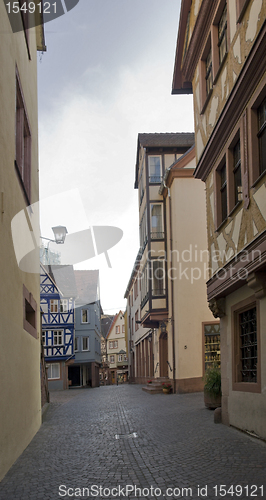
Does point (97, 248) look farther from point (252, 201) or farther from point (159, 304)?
point (159, 304)

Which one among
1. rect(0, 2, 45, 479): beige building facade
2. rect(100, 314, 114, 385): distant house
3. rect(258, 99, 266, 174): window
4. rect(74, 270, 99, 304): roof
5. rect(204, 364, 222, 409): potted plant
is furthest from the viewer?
rect(100, 314, 114, 385): distant house

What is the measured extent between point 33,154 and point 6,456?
7.05 meters

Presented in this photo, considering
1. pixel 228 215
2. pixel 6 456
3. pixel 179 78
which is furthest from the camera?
pixel 179 78

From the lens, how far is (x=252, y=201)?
8109 mm

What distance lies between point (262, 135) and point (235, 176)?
1.59 meters

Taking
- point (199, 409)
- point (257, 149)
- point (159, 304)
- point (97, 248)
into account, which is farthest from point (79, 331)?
point (257, 149)

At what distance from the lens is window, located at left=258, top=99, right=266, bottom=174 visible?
7844 mm

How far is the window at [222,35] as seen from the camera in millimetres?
9930

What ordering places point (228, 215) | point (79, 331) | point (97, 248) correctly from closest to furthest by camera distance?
point (228, 215)
point (97, 248)
point (79, 331)

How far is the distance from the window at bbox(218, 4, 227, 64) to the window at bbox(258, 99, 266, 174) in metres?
2.31

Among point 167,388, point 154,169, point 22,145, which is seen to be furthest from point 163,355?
point 22,145

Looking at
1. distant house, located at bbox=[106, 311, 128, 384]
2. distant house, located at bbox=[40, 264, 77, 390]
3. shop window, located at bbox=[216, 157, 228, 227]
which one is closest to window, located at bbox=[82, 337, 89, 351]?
distant house, located at bbox=[40, 264, 77, 390]

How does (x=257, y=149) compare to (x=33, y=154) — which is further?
(x=33, y=154)

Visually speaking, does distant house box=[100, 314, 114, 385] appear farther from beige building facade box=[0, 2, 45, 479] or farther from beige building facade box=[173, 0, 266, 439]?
beige building facade box=[0, 2, 45, 479]
